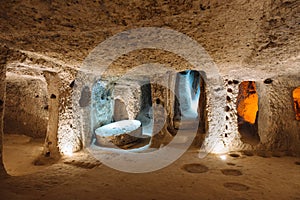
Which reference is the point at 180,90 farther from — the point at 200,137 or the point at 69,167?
the point at 69,167

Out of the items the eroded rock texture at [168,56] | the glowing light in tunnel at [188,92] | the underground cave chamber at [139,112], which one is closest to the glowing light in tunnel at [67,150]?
the eroded rock texture at [168,56]

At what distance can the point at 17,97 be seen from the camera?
722 cm

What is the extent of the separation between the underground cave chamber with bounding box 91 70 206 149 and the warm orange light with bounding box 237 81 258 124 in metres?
2.28

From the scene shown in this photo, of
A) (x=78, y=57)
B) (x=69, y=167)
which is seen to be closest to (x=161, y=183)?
(x=69, y=167)

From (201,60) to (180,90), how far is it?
732cm

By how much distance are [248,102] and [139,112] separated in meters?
5.44

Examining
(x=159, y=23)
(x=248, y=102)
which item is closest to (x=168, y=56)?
(x=159, y=23)

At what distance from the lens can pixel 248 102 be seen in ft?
28.5

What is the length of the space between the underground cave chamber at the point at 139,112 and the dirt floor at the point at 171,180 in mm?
1576

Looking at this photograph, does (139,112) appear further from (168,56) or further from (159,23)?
(159,23)

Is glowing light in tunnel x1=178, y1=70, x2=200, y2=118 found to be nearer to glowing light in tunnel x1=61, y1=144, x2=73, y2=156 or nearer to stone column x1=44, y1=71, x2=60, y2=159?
glowing light in tunnel x1=61, y1=144, x2=73, y2=156

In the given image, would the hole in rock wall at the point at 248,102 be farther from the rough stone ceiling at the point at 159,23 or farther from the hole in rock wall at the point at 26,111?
the hole in rock wall at the point at 26,111

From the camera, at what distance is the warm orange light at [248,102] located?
27.9ft

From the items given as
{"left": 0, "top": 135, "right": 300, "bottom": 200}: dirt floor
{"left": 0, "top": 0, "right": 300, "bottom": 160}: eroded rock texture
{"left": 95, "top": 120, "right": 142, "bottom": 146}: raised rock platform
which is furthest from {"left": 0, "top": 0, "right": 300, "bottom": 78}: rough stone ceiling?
{"left": 95, "top": 120, "right": 142, "bottom": 146}: raised rock platform
